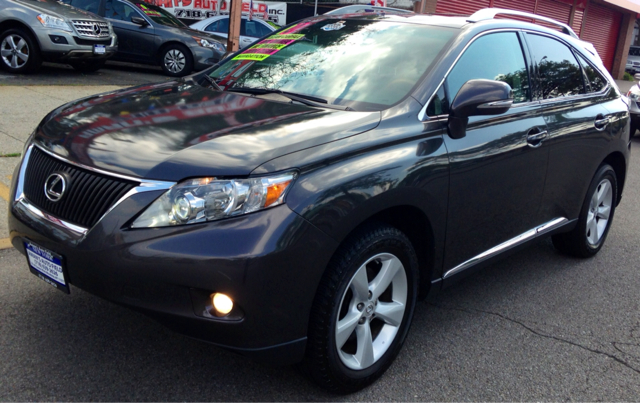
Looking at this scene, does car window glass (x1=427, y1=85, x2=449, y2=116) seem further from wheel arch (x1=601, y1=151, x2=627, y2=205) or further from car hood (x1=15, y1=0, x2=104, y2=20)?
car hood (x1=15, y1=0, x2=104, y2=20)

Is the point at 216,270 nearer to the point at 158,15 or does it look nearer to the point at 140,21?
the point at 140,21

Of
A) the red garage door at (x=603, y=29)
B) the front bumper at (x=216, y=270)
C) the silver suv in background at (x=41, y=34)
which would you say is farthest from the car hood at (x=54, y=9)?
the red garage door at (x=603, y=29)

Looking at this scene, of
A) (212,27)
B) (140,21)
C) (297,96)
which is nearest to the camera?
(297,96)

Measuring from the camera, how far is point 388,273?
2.93 meters

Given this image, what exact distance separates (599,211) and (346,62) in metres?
2.65

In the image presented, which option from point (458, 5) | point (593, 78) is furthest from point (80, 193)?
point (458, 5)

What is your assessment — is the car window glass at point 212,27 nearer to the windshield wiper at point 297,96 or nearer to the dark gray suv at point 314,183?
Result: the dark gray suv at point 314,183

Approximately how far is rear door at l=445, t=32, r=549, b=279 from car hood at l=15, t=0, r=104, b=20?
9.18m

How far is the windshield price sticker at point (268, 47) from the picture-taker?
398cm

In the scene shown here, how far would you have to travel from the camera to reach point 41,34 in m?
10.4

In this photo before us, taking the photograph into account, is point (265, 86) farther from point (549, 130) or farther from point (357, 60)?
point (549, 130)

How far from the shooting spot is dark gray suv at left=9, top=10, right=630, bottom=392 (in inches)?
94.9

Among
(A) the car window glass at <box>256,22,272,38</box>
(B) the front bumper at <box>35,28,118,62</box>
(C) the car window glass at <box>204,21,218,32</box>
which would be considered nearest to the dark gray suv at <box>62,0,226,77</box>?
(C) the car window glass at <box>204,21,218,32</box>

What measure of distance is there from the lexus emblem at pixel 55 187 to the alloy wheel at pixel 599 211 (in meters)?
3.71
